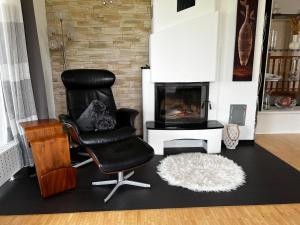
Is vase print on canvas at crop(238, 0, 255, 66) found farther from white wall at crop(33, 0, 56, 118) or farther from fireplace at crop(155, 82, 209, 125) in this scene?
white wall at crop(33, 0, 56, 118)

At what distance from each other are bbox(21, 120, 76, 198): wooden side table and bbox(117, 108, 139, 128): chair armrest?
756mm

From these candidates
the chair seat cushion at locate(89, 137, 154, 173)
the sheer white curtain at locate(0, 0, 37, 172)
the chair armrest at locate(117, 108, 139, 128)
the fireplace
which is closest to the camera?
the chair seat cushion at locate(89, 137, 154, 173)

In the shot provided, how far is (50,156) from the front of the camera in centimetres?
213

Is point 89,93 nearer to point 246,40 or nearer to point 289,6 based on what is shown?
point 246,40

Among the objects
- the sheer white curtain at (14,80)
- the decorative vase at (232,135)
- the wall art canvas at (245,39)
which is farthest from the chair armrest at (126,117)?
the wall art canvas at (245,39)

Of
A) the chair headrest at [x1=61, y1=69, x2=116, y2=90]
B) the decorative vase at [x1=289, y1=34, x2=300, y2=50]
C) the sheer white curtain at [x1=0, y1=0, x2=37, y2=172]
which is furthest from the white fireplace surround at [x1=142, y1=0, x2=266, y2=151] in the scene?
the sheer white curtain at [x1=0, y1=0, x2=37, y2=172]

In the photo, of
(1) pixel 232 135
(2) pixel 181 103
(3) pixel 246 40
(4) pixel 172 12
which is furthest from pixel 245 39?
(1) pixel 232 135

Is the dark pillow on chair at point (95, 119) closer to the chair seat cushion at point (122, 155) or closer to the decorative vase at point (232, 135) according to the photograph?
the chair seat cushion at point (122, 155)

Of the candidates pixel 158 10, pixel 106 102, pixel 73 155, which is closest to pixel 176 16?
pixel 158 10

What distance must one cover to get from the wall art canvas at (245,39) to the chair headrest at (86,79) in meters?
1.75

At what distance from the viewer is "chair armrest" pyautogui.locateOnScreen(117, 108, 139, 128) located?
8.86ft

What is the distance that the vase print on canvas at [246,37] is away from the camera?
3.11 meters

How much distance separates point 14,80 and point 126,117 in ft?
3.99

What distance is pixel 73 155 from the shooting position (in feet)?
10.3
